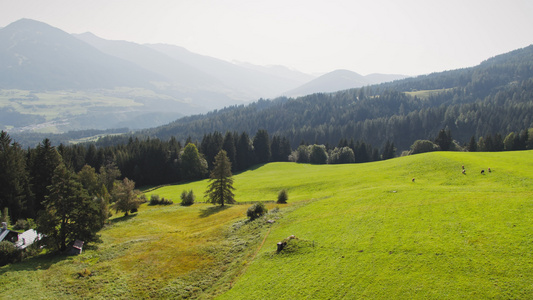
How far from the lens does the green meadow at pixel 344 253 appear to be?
19797 mm

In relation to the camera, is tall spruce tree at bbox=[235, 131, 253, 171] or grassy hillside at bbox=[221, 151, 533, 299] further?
tall spruce tree at bbox=[235, 131, 253, 171]

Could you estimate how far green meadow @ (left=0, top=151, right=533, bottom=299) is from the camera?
1980cm

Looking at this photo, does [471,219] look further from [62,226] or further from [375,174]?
[62,226]

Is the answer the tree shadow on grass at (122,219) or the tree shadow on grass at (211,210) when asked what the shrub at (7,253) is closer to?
the tree shadow on grass at (122,219)

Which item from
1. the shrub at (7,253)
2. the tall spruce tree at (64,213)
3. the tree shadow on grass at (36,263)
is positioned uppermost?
the tall spruce tree at (64,213)

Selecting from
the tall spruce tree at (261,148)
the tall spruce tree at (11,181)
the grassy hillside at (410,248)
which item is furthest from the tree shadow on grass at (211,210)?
the tall spruce tree at (261,148)

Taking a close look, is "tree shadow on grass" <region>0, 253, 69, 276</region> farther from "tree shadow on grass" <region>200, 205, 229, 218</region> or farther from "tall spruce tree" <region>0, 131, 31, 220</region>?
"tall spruce tree" <region>0, 131, 31, 220</region>

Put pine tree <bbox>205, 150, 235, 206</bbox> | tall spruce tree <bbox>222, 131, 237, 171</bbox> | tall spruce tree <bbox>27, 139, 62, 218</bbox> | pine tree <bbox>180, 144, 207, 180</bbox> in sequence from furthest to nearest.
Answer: tall spruce tree <bbox>222, 131, 237, 171</bbox>, pine tree <bbox>180, 144, 207, 180</bbox>, tall spruce tree <bbox>27, 139, 62, 218</bbox>, pine tree <bbox>205, 150, 235, 206</bbox>

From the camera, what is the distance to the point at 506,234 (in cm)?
2252

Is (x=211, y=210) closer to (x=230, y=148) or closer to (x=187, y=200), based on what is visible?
(x=187, y=200)

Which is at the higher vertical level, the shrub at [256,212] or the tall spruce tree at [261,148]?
the tall spruce tree at [261,148]

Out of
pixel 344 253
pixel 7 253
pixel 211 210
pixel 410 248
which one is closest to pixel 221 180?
pixel 211 210

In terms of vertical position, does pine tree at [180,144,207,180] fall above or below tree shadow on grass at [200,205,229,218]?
above

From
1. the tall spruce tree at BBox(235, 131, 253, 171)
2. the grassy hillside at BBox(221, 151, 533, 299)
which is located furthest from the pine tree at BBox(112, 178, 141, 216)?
the tall spruce tree at BBox(235, 131, 253, 171)
